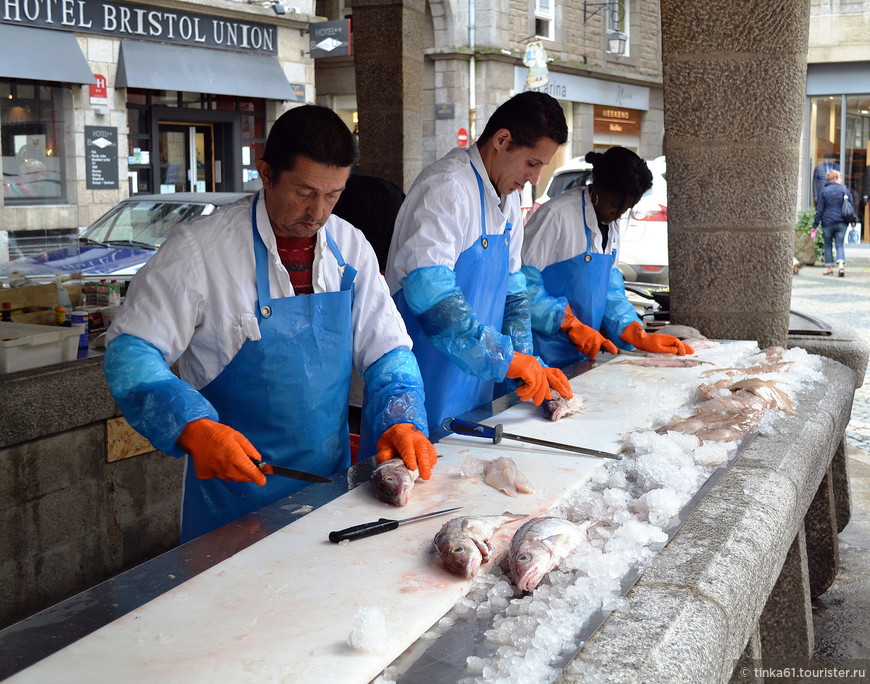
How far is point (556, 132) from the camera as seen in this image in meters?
3.27

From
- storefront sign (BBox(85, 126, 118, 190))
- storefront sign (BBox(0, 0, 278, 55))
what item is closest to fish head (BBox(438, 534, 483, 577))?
storefront sign (BBox(85, 126, 118, 190))

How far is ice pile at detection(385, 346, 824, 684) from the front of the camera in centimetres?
153

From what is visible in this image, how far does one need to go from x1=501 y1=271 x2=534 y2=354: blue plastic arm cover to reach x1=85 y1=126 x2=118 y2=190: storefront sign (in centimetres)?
1241

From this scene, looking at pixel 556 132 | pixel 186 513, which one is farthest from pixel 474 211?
pixel 186 513

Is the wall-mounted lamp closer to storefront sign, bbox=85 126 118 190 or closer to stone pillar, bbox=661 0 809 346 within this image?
storefront sign, bbox=85 126 118 190

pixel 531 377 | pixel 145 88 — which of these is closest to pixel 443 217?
pixel 531 377

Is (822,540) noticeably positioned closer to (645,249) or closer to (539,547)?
(539,547)

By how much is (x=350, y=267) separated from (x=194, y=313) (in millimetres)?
459

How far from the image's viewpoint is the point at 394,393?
2.58 meters

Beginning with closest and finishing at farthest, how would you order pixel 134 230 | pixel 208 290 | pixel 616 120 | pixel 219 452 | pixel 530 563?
pixel 530 563
pixel 219 452
pixel 208 290
pixel 134 230
pixel 616 120

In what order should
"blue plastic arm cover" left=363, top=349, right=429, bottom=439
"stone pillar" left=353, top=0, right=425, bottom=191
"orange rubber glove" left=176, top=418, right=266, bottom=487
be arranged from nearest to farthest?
"orange rubber glove" left=176, top=418, right=266, bottom=487 → "blue plastic arm cover" left=363, top=349, right=429, bottom=439 → "stone pillar" left=353, top=0, right=425, bottom=191

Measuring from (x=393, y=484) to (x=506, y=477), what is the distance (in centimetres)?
30

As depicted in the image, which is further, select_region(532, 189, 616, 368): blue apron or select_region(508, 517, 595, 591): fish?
select_region(532, 189, 616, 368): blue apron

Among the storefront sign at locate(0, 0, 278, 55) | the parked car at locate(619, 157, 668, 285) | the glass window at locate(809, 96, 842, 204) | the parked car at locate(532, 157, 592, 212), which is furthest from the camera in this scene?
→ the glass window at locate(809, 96, 842, 204)
